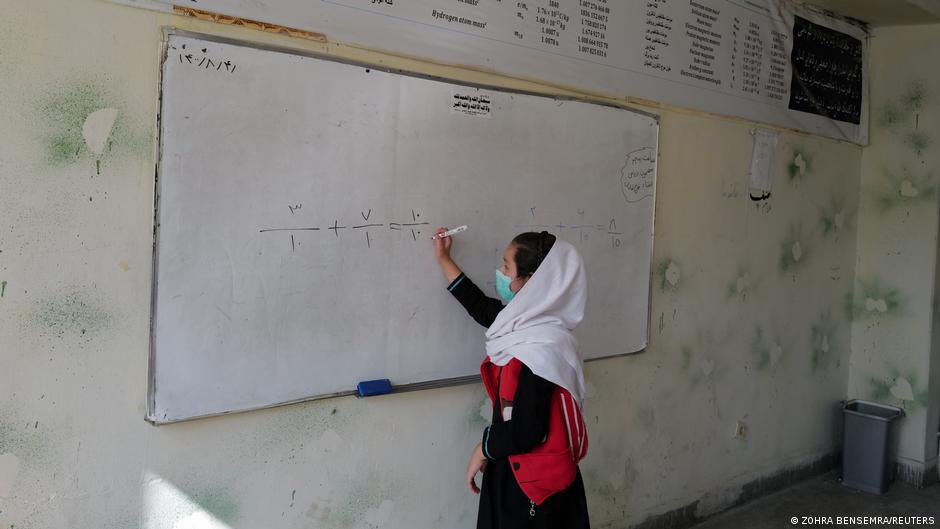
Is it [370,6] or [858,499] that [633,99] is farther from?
[858,499]

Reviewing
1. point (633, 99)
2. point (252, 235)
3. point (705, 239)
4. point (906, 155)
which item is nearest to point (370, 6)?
point (252, 235)

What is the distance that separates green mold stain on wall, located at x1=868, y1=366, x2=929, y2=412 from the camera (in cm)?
409

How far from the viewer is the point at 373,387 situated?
2.17 metres

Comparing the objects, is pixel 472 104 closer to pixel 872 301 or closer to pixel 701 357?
pixel 701 357

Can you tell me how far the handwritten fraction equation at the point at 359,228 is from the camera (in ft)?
6.53

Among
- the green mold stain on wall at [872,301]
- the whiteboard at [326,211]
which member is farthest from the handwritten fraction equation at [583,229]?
the green mold stain on wall at [872,301]

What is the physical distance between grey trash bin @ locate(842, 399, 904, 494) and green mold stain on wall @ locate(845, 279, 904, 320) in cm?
56

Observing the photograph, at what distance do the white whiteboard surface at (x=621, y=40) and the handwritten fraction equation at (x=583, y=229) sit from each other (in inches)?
20.4

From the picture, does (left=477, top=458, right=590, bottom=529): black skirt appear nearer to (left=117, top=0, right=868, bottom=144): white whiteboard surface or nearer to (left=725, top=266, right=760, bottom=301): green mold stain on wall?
(left=117, top=0, right=868, bottom=144): white whiteboard surface

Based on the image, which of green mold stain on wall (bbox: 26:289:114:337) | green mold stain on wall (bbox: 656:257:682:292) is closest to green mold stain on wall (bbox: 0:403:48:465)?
green mold stain on wall (bbox: 26:289:114:337)

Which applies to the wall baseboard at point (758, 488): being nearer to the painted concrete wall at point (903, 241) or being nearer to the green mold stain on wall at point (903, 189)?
the painted concrete wall at point (903, 241)

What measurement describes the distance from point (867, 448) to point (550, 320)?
2.99 metres

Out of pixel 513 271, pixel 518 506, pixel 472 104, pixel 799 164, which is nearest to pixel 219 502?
pixel 518 506

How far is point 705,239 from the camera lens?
3.29 metres
